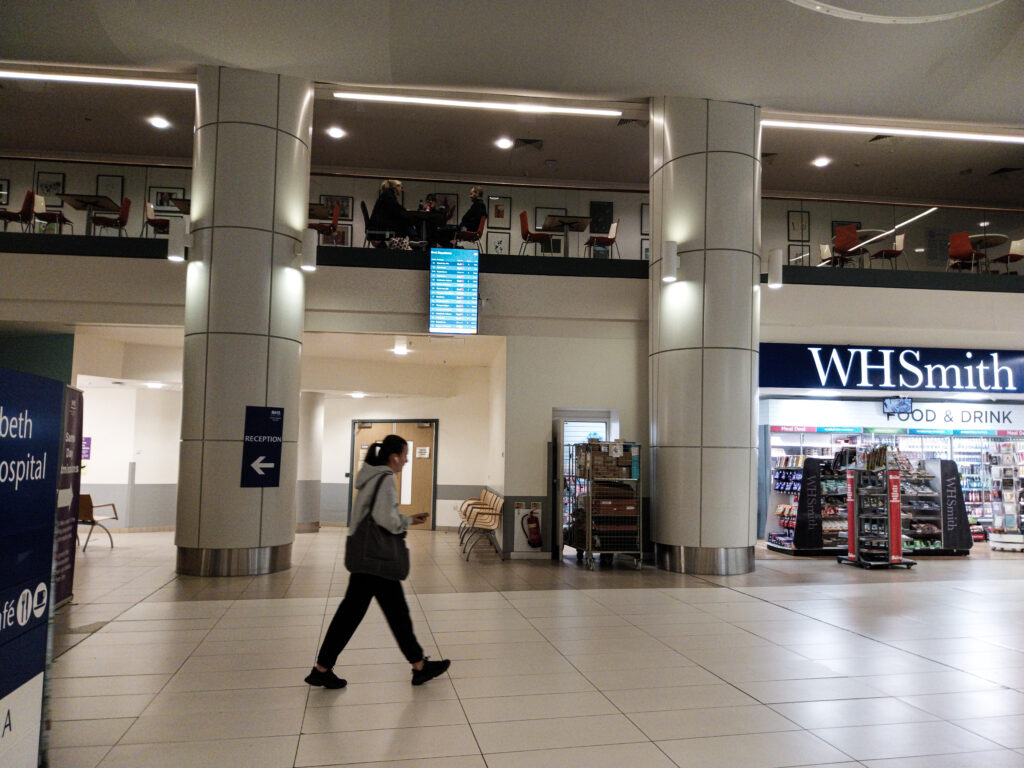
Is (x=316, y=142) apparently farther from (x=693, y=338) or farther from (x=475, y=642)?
(x=475, y=642)

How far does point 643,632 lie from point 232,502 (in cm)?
470

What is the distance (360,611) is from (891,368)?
397 inches

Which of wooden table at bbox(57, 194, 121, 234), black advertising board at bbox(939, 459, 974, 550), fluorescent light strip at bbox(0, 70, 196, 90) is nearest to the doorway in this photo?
wooden table at bbox(57, 194, 121, 234)

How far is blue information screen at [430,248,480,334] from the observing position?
9469mm

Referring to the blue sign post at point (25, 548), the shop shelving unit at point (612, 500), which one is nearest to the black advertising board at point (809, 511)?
the shop shelving unit at point (612, 500)

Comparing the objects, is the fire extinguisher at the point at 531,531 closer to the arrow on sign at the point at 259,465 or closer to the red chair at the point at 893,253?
the arrow on sign at the point at 259,465

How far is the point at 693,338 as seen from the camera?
8742mm

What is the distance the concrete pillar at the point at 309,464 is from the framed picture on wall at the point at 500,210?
4640mm

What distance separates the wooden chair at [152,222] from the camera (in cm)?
1033

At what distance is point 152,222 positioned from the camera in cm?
1027

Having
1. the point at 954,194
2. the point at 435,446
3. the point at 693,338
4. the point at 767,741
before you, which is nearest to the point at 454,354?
the point at 435,446

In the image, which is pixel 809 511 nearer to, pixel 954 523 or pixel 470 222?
pixel 954 523

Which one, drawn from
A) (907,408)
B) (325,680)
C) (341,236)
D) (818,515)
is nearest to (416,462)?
(341,236)

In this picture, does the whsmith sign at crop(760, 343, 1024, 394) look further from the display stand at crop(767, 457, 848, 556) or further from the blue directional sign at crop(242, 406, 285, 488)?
the blue directional sign at crop(242, 406, 285, 488)
